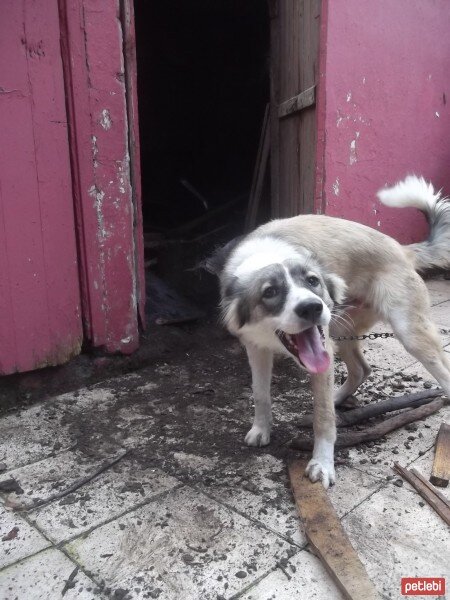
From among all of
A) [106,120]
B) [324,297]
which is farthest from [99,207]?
[324,297]

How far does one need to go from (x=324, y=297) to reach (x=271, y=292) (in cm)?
29

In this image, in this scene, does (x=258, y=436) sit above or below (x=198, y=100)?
below

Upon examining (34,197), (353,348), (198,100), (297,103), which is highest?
(198,100)

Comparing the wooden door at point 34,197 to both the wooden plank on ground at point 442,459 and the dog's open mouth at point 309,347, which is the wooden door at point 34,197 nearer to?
the dog's open mouth at point 309,347

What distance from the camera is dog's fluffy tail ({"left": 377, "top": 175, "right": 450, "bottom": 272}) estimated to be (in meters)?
3.30

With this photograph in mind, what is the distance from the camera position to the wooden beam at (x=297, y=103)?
4.17 m

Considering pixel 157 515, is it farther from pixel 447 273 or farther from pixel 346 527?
pixel 447 273

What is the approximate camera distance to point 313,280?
2510 mm

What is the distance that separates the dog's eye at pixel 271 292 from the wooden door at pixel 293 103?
2.12 metres

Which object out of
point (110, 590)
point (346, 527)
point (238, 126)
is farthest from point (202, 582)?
point (238, 126)

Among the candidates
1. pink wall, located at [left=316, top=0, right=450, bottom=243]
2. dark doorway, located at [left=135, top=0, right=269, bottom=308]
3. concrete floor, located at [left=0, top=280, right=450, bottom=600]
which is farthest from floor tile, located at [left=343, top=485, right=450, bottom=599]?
dark doorway, located at [left=135, top=0, right=269, bottom=308]

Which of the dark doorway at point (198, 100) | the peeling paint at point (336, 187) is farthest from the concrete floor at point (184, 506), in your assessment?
the dark doorway at point (198, 100)

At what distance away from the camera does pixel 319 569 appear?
192cm

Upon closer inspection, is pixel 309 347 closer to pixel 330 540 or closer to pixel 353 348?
pixel 330 540
